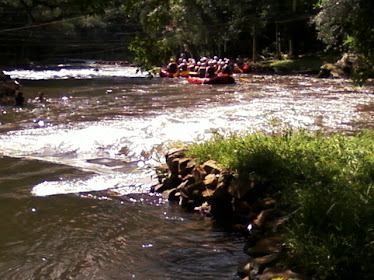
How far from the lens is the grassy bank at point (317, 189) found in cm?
371

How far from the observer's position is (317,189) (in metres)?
4.64

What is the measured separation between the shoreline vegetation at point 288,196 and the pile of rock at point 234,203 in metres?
0.01

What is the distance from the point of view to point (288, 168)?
5.54m

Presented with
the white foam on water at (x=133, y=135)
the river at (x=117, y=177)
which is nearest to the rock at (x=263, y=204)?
the river at (x=117, y=177)

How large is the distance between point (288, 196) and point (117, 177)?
12.9 feet

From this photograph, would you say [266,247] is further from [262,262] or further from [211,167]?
[211,167]

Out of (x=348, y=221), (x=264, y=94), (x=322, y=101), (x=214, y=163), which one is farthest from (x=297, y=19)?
(x=348, y=221)

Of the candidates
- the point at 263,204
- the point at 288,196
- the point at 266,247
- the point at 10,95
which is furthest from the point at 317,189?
the point at 10,95

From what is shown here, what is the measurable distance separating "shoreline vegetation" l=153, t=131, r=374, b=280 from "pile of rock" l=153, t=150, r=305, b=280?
0.03 feet

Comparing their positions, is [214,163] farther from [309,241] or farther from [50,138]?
[50,138]

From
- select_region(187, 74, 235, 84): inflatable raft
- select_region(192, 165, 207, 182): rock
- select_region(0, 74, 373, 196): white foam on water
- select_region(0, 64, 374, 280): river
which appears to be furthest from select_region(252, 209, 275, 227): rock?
select_region(187, 74, 235, 84): inflatable raft

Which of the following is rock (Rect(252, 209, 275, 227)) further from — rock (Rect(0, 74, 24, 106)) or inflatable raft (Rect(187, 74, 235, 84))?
inflatable raft (Rect(187, 74, 235, 84))

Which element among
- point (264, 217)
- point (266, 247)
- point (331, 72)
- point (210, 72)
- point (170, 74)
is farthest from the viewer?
point (170, 74)

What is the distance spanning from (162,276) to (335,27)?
24.9m
